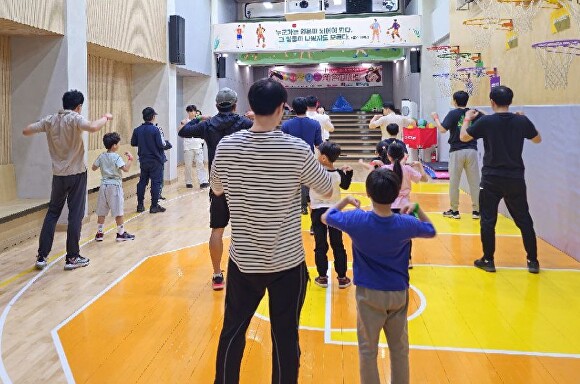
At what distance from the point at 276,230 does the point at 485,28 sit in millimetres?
7273

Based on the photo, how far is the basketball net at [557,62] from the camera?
525 cm

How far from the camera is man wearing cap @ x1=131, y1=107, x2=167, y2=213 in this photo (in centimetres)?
774

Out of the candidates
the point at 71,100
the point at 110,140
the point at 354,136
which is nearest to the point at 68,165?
the point at 71,100

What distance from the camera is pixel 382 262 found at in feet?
7.77

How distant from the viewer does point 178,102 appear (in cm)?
1360

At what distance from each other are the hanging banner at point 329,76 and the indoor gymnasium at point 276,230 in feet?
33.1

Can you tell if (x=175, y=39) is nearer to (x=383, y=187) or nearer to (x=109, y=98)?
(x=109, y=98)

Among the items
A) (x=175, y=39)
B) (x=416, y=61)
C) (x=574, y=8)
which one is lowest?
(x=574, y=8)

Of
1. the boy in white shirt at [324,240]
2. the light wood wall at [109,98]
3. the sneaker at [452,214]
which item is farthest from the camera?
the light wood wall at [109,98]

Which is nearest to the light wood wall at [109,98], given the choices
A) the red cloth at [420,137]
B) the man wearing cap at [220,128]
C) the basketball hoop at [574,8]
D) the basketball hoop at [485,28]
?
the man wearing cap at [220,128]

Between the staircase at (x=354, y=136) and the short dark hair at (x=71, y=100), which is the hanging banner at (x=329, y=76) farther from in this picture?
the short dark hair at (x=71, y=100)

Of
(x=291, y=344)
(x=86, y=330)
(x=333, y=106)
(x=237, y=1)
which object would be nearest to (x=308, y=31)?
(x=237, y=1)

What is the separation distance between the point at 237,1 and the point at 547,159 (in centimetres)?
1388

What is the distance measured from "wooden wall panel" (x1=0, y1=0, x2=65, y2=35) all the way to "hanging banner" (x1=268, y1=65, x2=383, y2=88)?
46.6 ft
